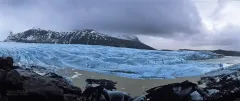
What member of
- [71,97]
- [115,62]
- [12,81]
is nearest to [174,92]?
[71,97]

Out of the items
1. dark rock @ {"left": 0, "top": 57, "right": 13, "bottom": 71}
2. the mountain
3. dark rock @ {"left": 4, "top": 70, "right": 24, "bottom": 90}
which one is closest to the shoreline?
dark rock @ {"left": 0, "top": 57, "right": 13, "bottom": 71}

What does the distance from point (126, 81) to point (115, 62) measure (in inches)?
238

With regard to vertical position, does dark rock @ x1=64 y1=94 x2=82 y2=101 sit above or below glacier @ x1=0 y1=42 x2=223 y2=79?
below

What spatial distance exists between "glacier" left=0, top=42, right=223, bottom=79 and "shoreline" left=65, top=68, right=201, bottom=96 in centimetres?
59

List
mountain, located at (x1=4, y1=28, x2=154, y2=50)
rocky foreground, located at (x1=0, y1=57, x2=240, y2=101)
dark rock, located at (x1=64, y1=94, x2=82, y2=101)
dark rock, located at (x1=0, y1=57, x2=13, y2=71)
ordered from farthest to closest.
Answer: mountain, located at (x1=4, y1=28, x2=154, y2=50), dark rock, located at (x1=0, y1=57, x2=13, y2=71), dark rock, located at (x1=64, y1=94, x2=82, y2=101), rocky foreground, located at (x1=0, y1=57, x2=240, y2=101)

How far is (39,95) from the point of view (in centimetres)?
791

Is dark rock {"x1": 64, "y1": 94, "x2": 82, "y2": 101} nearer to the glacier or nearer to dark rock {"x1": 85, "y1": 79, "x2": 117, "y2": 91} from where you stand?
dark rock {"x1": 85, "y1": 79, "x2": 117, "y2": 91}

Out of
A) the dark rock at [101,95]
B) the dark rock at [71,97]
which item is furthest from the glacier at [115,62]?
the dark rock at [71,97]

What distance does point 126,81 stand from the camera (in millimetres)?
18234

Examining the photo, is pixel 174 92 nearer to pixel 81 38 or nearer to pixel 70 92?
pixel 70 92

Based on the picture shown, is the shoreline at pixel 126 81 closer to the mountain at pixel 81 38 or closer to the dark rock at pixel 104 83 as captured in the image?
the dark rock at pixel 104 83

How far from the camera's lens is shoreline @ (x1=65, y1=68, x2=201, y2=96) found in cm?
1581

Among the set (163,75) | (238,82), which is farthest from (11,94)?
(163,75)

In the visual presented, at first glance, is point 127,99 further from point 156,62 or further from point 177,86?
point 156,62
